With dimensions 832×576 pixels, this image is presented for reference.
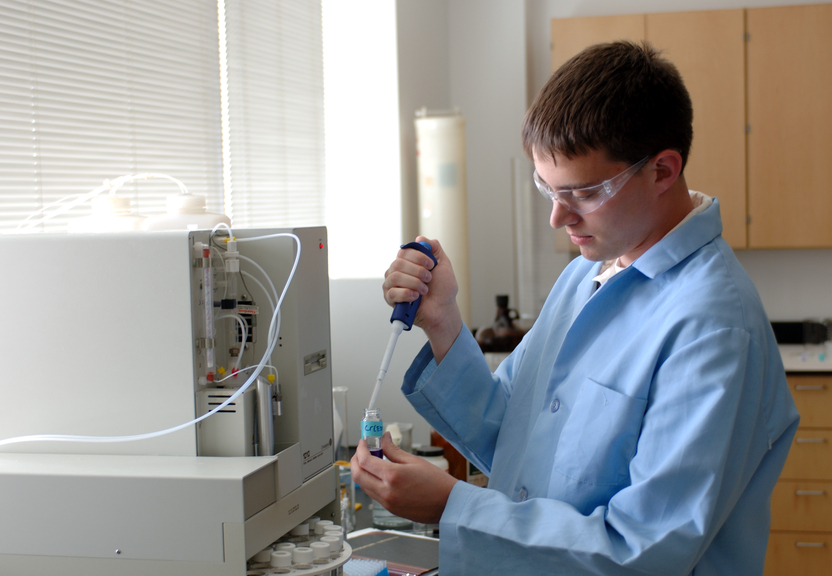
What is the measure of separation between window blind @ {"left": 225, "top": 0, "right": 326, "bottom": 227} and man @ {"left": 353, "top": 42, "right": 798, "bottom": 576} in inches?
59.7

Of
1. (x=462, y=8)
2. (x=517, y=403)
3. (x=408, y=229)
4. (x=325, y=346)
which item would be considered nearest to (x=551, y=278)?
(x=408, y=229)

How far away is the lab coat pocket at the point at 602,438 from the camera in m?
0.90

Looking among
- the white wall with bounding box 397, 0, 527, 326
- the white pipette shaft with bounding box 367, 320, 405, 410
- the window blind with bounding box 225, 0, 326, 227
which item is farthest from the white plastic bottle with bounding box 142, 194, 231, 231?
the white wall with bounding box 397, 0, 527, 326

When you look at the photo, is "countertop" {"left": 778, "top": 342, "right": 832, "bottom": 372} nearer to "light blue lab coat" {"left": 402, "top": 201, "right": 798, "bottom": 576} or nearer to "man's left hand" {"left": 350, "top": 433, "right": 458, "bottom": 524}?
"light blue lab coat" {"left": 402, "top": 201, "right": 798, "bottom": 576}

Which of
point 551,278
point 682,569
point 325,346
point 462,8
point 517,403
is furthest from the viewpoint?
point 462,8

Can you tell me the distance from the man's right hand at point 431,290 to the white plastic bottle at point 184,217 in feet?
0.99

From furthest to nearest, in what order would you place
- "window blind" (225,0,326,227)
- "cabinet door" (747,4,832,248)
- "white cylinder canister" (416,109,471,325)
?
1. "cabinet door" (747,4,832,248)
2. "white cylinder canister" (416,109,471,325)
3. "window blind" (225,0,326,227)

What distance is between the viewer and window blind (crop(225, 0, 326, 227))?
7.45 ft

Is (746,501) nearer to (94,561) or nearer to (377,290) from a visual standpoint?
(94,561)

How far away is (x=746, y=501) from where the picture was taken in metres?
0.91

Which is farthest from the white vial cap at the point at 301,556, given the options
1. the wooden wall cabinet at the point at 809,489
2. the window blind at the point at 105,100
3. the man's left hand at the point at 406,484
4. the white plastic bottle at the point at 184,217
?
the wooden wall cabinet at the point at 809,489

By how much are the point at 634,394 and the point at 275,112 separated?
6.36 feet

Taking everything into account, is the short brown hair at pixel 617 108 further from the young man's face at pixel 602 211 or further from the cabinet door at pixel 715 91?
the cabinet door at pixel 715 91

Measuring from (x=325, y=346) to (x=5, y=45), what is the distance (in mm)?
938
